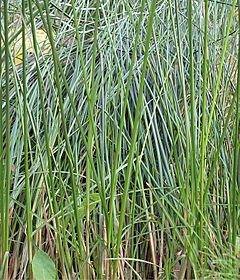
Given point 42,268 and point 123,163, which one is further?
point 123,163

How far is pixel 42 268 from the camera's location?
70 centimetres

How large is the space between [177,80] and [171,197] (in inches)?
12.5

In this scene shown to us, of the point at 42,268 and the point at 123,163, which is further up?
the point at 123,163

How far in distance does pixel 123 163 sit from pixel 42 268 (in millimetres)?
292

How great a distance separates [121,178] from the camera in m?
0.97

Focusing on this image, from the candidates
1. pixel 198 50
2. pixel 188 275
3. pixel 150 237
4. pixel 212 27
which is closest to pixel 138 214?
pixel 150 237

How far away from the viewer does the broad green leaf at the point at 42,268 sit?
0.69 meters

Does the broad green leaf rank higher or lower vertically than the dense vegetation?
lower

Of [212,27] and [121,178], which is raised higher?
[212,27]

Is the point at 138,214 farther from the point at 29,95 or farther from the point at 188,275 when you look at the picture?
the point at 29,95

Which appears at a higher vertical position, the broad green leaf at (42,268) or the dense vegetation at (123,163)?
the dense vegetation at (123,163)

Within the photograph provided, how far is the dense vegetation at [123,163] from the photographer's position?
670mm

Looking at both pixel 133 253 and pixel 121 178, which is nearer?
pixel 133 253

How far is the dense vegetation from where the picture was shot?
0.67m
